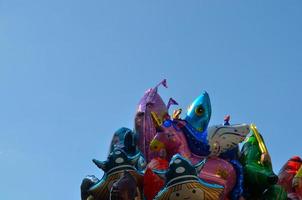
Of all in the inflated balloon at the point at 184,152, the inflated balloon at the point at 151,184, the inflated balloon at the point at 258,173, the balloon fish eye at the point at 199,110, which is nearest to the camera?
the inflated balloon at the point at 151,184

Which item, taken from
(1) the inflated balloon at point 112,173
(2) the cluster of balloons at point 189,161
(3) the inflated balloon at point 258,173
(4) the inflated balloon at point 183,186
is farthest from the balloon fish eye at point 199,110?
(4) the inflated balloon at point 183,186

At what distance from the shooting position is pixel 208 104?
7.27m

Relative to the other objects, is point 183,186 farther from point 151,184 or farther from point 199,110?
point 199,110

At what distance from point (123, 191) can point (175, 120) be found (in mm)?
1813

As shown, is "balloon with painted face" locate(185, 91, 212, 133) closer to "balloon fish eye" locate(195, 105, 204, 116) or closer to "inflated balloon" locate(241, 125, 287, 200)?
"balloon fish eye" locate(195, 105, 204, 116)

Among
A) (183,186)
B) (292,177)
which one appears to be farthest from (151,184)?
(292,177)

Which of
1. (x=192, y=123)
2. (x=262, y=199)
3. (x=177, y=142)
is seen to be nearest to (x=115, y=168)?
(x=177, y=142)

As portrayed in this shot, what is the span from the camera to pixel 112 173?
617cm

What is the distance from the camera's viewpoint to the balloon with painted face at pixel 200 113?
708 centimetres

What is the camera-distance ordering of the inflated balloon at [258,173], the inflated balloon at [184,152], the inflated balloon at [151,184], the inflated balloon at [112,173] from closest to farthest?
the inflated balloon at [151,184] → the inflated balloon at [112,173] → the inflated balloon at [184,152] → the inflated balloon at [258,173]

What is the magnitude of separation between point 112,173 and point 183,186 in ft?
3.41

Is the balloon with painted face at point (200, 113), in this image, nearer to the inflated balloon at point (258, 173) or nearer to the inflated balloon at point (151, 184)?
the inflated balloon at point (258, 173)

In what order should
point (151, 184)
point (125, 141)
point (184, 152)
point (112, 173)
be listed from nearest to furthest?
point (151, 184), point (112, 173), point (184, 152), point (125, 141)

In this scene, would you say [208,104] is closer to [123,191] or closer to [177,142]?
[177,142]
